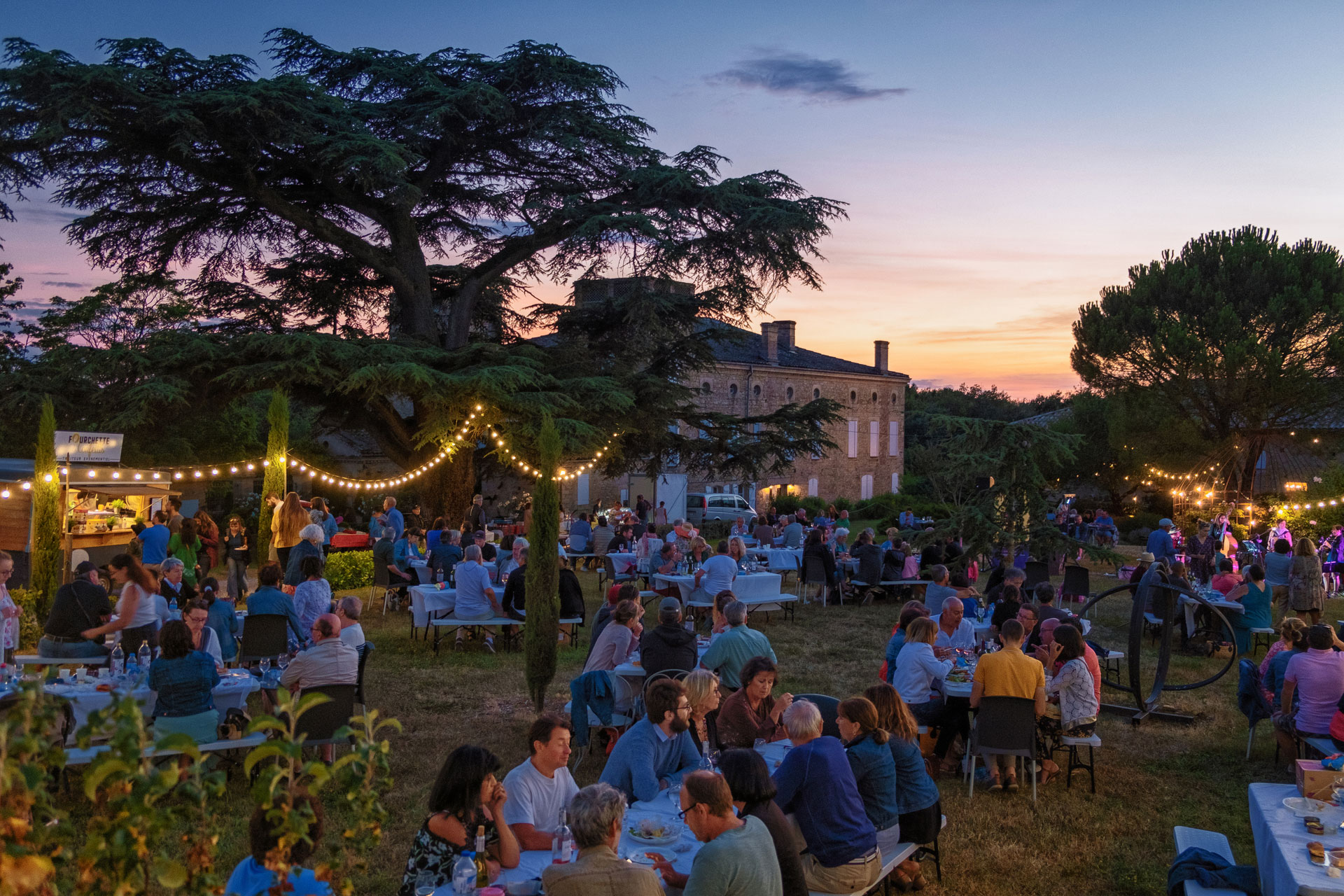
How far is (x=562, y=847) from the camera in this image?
4.35 m

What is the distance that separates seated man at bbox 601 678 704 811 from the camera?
5.30 meters

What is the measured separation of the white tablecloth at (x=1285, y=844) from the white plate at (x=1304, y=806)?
0.02 meters

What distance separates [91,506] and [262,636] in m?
13.0

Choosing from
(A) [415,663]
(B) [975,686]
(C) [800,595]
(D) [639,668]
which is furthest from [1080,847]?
(C) [800,595]

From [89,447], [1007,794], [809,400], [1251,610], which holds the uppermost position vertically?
[809,400]

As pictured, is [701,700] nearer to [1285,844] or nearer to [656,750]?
[656,750]

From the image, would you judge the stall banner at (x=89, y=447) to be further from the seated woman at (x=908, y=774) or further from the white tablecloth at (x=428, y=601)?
the seated woman at (x=908, y=774)

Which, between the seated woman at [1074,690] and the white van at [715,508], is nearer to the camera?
the seated woman at [1074,690]

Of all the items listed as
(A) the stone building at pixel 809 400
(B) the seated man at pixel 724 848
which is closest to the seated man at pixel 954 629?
(B) the seated man at pixel 724 848

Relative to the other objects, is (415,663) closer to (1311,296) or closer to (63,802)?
(63,802)

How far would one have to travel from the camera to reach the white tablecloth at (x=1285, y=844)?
441cm

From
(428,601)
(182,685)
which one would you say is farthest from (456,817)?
(428,601)

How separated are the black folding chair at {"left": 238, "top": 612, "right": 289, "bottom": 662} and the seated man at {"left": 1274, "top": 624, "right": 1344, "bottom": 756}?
27.8 ft

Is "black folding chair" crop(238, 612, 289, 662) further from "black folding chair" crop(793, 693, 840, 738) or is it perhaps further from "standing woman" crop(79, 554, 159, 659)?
"black folding chair" crop(793, 693, 840, 738)
